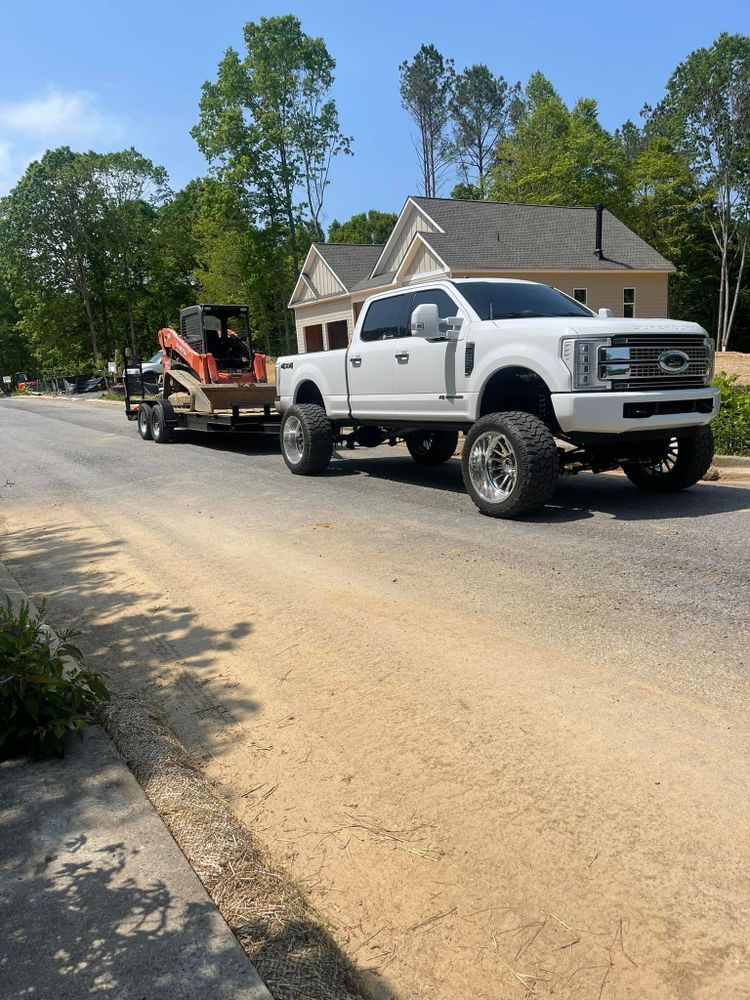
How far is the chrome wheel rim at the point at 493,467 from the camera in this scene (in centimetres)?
733

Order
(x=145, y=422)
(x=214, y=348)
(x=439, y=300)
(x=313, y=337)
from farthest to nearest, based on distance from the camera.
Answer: (x=313, y=337) → (x=145, y=422) → (x=214, y=348) → (x=439, y=300)

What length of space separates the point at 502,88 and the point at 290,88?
98.8 ft

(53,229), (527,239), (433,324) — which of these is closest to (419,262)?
(527,239)

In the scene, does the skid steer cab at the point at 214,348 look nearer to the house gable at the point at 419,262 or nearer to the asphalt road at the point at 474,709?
the asphalt road at the point at 474,709

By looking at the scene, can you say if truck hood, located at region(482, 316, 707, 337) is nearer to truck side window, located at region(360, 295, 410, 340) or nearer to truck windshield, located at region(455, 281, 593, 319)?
truck windshield, located at region(455, 281, 593, 319)

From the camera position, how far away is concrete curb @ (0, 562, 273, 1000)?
78.7 inches

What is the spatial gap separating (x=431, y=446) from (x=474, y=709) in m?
7.68

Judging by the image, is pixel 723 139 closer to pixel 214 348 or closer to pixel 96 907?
pixel 214 348

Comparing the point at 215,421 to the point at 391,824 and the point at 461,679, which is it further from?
the point at 391,824

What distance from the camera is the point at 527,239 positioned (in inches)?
1243

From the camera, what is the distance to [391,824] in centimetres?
276

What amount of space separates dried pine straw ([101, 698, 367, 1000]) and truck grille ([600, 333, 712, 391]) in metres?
5.22

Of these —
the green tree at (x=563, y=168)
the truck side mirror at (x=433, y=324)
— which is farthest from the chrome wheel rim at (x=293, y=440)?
the green tree at (x=563, y=168)

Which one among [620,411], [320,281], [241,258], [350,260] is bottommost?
[620,411]
